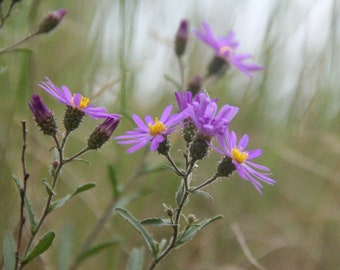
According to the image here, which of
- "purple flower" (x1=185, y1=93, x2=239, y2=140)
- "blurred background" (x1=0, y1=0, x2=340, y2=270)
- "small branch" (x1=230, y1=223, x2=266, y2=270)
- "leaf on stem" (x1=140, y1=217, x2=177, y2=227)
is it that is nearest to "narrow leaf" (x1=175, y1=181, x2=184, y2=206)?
"leaf on stem" (x1=140, y1=217, x2=177, y2=227)

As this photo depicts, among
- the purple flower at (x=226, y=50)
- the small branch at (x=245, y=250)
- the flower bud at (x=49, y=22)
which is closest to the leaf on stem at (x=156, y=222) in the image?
the small branch at (x=245, y=250)

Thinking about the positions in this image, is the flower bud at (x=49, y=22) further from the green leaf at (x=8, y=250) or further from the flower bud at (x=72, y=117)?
the green leaf at (x=8, y=250)

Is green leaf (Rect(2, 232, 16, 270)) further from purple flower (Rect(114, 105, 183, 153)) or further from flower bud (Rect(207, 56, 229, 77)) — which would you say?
flower bud (Rect(207, 56, 229, 77))

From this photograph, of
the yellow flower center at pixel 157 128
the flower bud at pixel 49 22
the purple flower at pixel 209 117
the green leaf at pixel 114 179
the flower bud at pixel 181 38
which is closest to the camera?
the purple flower at pixel 209 117

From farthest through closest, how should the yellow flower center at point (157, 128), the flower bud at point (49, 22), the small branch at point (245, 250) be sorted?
the small branch at point (245, 250), the flower bud at point (49, 22), the yellow flower center at point (157, 128)

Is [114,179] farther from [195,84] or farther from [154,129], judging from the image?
[154,129]

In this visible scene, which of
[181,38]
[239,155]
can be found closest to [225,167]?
[239,155]

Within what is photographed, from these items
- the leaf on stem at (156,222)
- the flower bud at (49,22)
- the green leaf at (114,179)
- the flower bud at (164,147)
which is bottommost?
the green leaf at (114,179)
